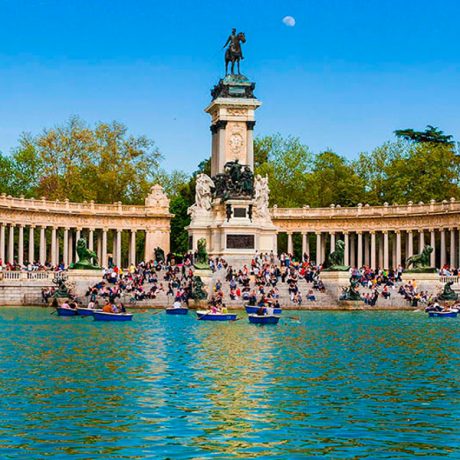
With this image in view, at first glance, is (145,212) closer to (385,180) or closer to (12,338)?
(385,180)

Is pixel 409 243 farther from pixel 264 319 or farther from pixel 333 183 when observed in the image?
pixel 264 319

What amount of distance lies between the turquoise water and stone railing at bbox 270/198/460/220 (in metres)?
46.3

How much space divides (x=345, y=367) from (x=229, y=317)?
18536 mm

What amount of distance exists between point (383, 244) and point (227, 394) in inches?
2751

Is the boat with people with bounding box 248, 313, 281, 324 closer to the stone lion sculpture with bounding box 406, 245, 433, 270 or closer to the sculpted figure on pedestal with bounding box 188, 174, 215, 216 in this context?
the stone lion sculpture with bounding box 406, 245, 433, 270

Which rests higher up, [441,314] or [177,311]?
[177,311]

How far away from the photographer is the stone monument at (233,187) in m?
72.2

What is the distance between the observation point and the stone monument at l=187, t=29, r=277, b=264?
72188 mm

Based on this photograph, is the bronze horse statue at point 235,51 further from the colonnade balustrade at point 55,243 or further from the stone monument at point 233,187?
the colonnade balustrade at point 55,243

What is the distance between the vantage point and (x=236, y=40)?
76688mm

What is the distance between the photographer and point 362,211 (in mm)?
91250

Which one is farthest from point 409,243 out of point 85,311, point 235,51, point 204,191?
point 85,311

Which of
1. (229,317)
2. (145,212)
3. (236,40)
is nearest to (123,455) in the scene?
(229,317)

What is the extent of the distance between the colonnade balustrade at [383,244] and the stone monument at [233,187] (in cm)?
1711
